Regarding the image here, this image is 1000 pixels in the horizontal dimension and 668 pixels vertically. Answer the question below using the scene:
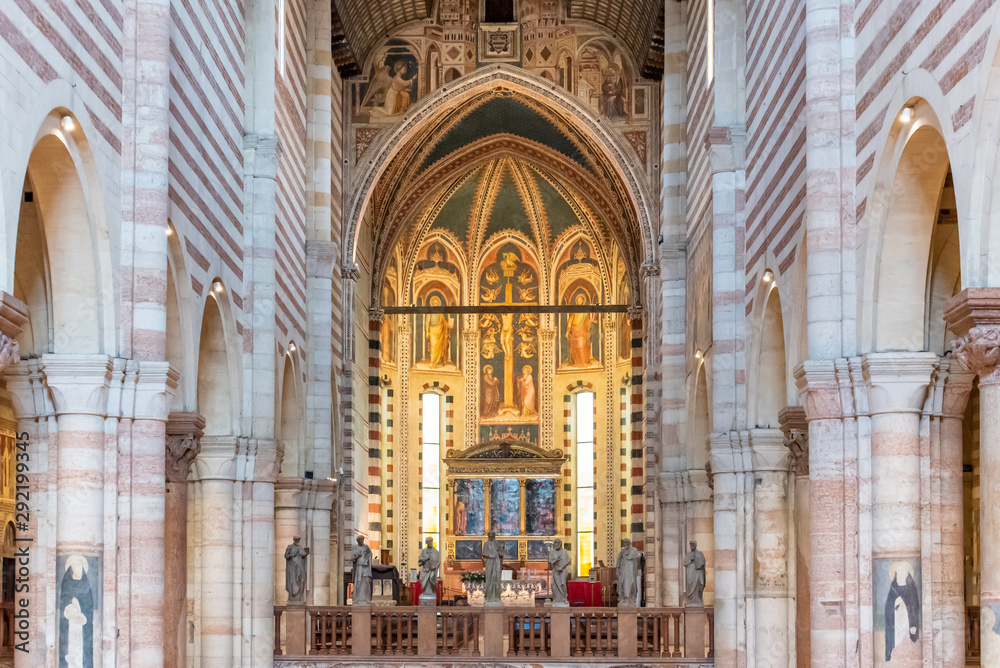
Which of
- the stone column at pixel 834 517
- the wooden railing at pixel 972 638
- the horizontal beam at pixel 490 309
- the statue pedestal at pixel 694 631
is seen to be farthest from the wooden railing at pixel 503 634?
the horizontal beam at pixel 490 309

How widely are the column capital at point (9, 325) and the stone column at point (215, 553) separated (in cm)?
862

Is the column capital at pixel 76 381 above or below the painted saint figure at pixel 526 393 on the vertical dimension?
below

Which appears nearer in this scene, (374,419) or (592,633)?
(592,633)

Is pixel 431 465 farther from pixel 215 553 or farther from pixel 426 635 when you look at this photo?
pixel 215 553

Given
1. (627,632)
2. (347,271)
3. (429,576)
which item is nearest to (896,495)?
(627,632)

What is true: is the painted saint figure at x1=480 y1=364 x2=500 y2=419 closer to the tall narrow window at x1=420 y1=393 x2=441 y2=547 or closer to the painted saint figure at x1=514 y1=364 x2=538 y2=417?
the painted saint figure at x1=514 y1=364 x2=538 y2=417

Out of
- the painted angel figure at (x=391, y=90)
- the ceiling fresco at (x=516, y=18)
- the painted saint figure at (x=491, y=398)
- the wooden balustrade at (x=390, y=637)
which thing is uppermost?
the ceiling fresco at (x=516, y=18)

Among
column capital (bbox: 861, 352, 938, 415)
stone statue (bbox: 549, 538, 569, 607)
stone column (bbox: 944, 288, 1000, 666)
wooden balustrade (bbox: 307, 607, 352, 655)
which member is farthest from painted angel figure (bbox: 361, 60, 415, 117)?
stone column (bbox: 944, 288, 1000, 666)

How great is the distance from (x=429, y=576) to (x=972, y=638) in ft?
28.2

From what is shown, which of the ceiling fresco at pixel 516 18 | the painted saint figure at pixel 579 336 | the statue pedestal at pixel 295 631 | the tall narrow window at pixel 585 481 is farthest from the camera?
the painted saint figure at pixel 579 336

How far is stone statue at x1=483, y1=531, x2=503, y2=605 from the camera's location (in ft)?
72.1

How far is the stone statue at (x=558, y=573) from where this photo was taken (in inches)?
849

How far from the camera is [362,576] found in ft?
74.3

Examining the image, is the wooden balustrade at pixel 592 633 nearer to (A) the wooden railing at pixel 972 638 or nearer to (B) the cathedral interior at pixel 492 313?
→ (B) the cathedral interior at pixel 492 313
